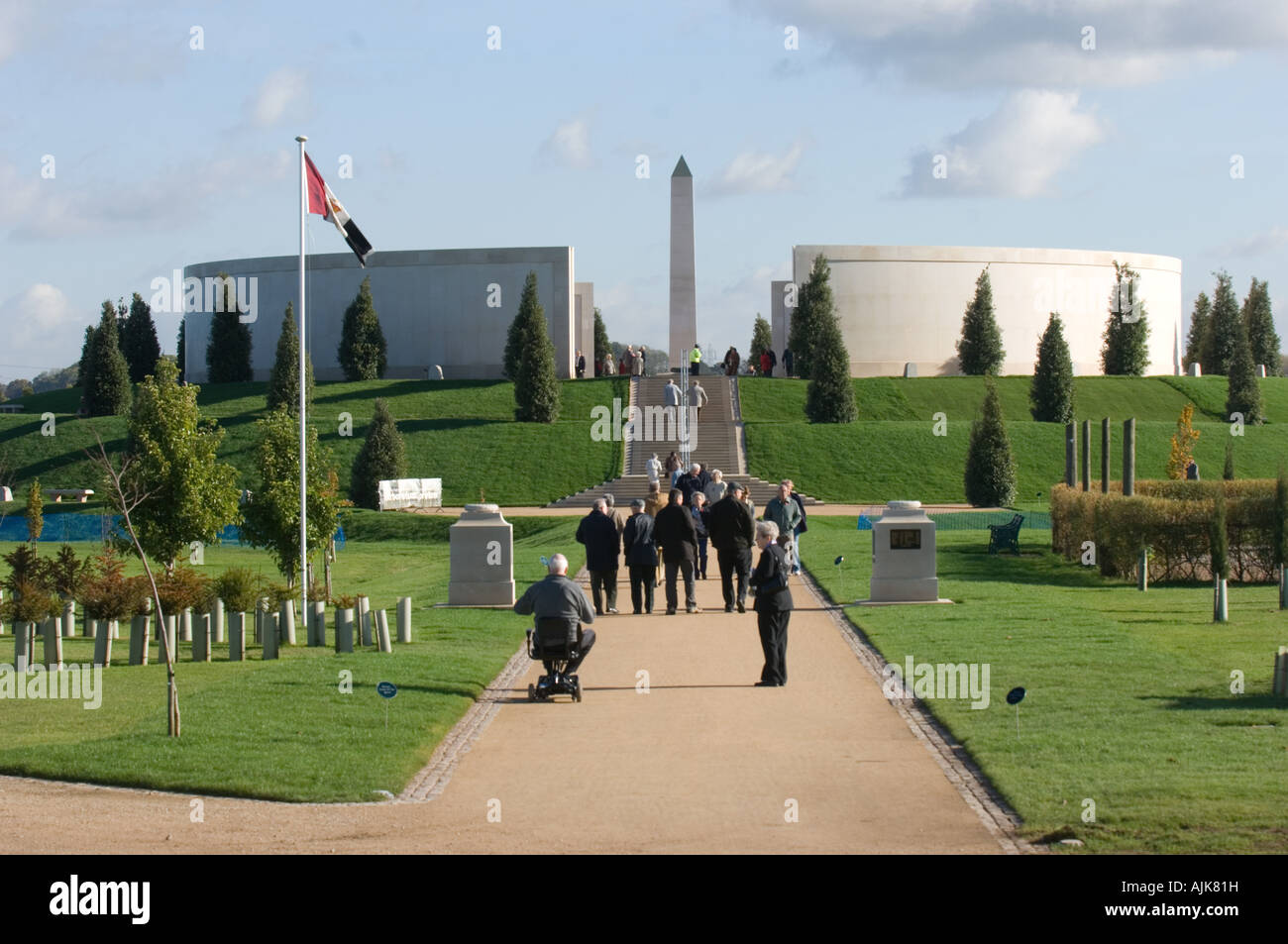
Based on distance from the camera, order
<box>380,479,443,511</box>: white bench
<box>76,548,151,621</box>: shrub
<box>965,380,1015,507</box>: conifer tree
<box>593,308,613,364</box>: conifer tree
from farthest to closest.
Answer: <box>593,308,613,364</box>: conifer tree < <box>380,479,443,511</box>: white bench < <box>965,380,1015,507</box>: conifer tree < <box>76,548,151,621</box>: shrub

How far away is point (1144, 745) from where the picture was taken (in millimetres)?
11500

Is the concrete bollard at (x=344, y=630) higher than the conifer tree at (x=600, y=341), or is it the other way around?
the conifer tree at (x=600, y=341)

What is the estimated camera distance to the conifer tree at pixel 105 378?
62.5m

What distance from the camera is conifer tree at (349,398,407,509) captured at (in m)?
47.1

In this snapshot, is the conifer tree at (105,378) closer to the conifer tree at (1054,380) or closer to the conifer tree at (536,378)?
the conifer tree at (536,378)

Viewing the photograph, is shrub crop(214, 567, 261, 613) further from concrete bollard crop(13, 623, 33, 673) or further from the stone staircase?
the stone staircase

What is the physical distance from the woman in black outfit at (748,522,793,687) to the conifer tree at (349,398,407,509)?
1305 inches

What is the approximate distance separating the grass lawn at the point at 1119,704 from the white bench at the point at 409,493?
2366 cm

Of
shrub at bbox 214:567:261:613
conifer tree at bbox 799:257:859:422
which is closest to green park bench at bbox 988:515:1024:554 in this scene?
shrub at bbox 214:567:261:613

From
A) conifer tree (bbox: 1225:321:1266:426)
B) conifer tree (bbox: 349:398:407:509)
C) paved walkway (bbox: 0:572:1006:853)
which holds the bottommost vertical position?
paved walkway (bbox: 0:572:1006:853)

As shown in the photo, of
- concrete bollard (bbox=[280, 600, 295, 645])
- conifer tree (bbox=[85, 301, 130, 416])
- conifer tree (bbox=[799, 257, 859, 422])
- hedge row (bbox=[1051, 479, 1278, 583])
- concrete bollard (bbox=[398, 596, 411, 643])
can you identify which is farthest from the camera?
conifer tree (bbox=[85, 301, 130, 416])

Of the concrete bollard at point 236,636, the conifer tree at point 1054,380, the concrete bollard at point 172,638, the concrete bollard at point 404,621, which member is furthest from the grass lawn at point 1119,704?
the conifer tree at point 1054,380
